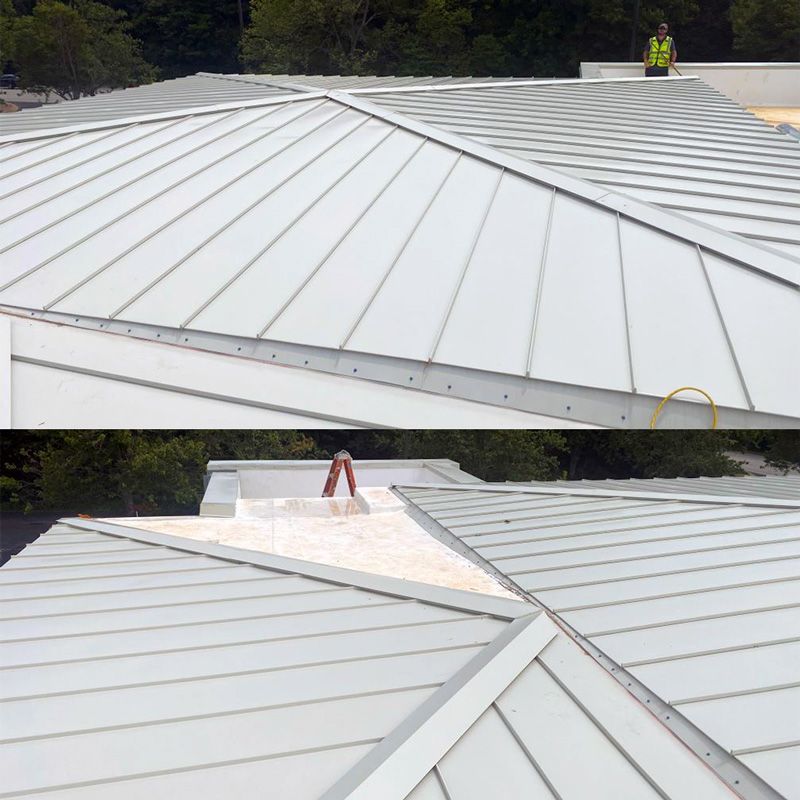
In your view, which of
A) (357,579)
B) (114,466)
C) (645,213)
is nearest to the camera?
(357,579)

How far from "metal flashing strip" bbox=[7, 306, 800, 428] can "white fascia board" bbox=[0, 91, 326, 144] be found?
440 centimetres

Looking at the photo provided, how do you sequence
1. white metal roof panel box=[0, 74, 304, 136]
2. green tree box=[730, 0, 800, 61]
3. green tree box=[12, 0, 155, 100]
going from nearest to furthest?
white metal roof panel box=[0, 74, 304, 136] < green tree box=[730, 0, 800, 61] < green tree box=[12, 0, 155, 100]

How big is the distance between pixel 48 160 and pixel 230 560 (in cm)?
515

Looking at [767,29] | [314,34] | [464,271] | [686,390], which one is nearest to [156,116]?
[464,271]

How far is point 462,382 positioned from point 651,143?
510 cm

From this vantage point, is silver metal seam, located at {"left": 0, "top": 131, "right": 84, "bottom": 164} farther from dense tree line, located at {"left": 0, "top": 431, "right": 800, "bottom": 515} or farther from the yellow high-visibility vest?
dense tree line, located at {"left": 0, "top": 431, "right": 800, "bottom": 515}

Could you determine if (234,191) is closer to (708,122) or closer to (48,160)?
(48,160)

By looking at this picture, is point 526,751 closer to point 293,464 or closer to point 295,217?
point 295,217

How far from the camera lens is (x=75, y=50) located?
43125mm

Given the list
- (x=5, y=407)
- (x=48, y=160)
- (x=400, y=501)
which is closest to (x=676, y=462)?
(x=400, y=501)

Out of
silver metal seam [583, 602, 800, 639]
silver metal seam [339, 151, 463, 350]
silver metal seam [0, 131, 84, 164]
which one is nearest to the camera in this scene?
silver metal seam [583, 602, 800, 639]

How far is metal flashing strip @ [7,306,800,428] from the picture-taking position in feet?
Answer: 16.0

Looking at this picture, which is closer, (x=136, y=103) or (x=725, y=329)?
(x=725, y=329)

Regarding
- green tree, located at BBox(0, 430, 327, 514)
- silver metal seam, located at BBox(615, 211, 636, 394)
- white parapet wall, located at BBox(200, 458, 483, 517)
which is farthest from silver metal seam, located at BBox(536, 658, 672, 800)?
green tree, located at BBox(0, 430, 327, 514)
